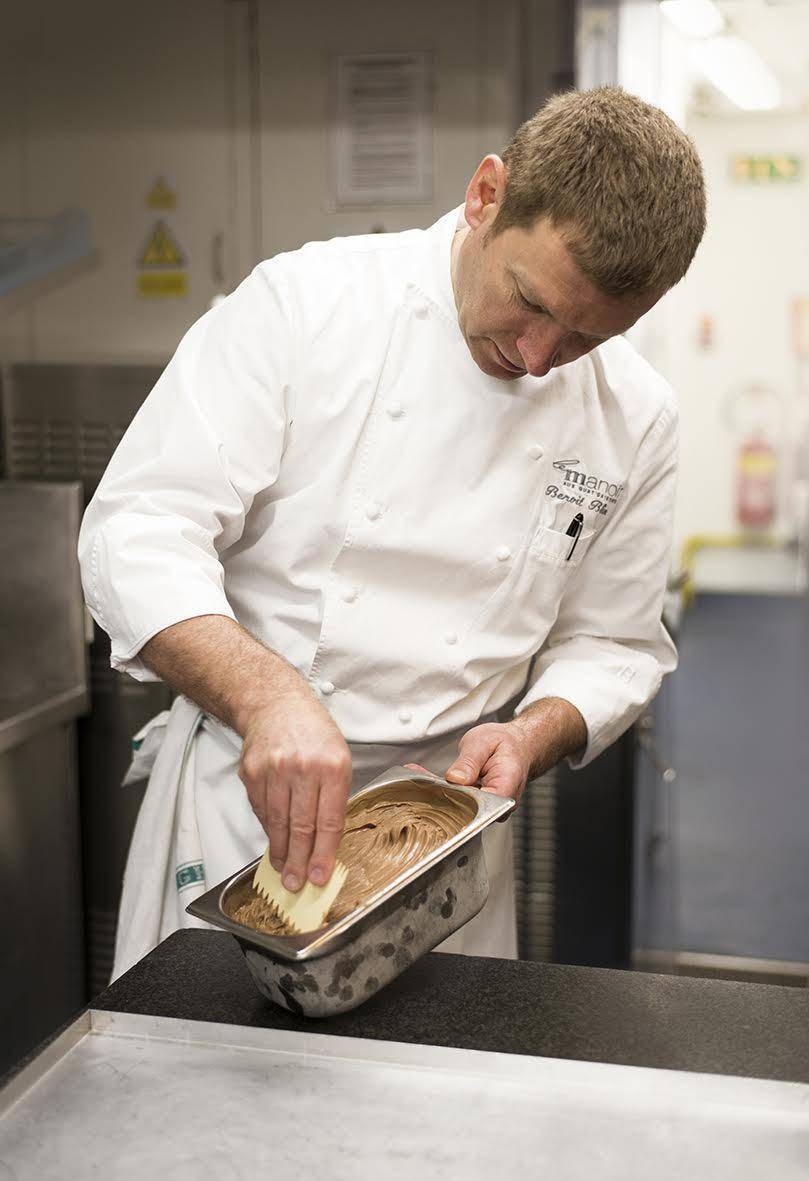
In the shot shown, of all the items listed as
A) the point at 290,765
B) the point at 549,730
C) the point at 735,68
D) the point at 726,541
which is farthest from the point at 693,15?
the point at 726,541

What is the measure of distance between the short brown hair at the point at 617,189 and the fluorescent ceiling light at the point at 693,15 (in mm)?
1551

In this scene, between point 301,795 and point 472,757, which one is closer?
point 301,795

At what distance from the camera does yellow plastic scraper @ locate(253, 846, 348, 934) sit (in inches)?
42.8

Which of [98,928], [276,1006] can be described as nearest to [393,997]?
[276,1006]

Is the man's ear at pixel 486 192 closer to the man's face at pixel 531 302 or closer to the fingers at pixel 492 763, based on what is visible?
the man's face at pixel 531 302

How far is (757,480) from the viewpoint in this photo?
8.49 meters

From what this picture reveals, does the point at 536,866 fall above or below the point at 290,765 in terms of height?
below

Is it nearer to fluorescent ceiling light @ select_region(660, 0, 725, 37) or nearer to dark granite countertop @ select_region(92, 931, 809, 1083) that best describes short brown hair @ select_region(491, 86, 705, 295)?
dark granite countertop @ select_region(92, 931, 809, 1083)

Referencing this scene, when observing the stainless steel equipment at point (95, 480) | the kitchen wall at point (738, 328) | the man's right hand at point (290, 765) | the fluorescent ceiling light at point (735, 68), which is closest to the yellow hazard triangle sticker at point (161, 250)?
the stainless steel equipment at point (95, 480)

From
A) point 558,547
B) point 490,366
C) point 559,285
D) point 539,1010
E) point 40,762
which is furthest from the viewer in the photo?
point 40,762

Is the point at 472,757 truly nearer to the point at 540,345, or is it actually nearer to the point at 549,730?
the point at 549,730

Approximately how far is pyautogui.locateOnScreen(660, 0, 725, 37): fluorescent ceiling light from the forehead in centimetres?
159

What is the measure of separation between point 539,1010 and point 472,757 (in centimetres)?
35

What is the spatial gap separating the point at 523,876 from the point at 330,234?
5.11 feet
